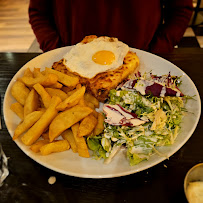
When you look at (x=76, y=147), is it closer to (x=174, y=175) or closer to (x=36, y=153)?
(x=36, y=153)

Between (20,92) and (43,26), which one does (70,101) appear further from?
(43,26)

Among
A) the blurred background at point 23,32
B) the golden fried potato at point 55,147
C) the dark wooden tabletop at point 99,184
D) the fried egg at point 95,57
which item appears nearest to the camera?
the dark wooden tabletop at point 99,184

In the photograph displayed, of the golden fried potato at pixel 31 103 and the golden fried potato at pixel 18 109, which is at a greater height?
the golden fried potato at pixel 31 103

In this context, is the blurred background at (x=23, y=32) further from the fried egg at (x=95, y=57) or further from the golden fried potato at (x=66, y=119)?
the golden fried potato at (x=66, y=119)

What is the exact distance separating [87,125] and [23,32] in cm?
543

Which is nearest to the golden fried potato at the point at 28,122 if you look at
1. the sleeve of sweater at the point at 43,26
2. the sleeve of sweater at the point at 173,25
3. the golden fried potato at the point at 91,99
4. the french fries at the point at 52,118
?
the french fries at the point at 52,118

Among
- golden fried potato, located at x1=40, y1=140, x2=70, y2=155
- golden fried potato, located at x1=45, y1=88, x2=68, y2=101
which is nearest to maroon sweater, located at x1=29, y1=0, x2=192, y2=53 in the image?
golden fried potato, located at x1=45, y1=88, x2=68, y2=101

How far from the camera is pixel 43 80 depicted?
192cm

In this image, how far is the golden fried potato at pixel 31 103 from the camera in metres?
1.81

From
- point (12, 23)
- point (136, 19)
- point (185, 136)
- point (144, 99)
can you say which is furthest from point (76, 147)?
point (12, 23)

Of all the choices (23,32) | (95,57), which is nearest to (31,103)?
(95,57)

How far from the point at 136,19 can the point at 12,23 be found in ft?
16.9

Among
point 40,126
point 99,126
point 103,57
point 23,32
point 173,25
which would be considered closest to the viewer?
point 40,126

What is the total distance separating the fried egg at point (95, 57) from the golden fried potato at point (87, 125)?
2.12 feet
